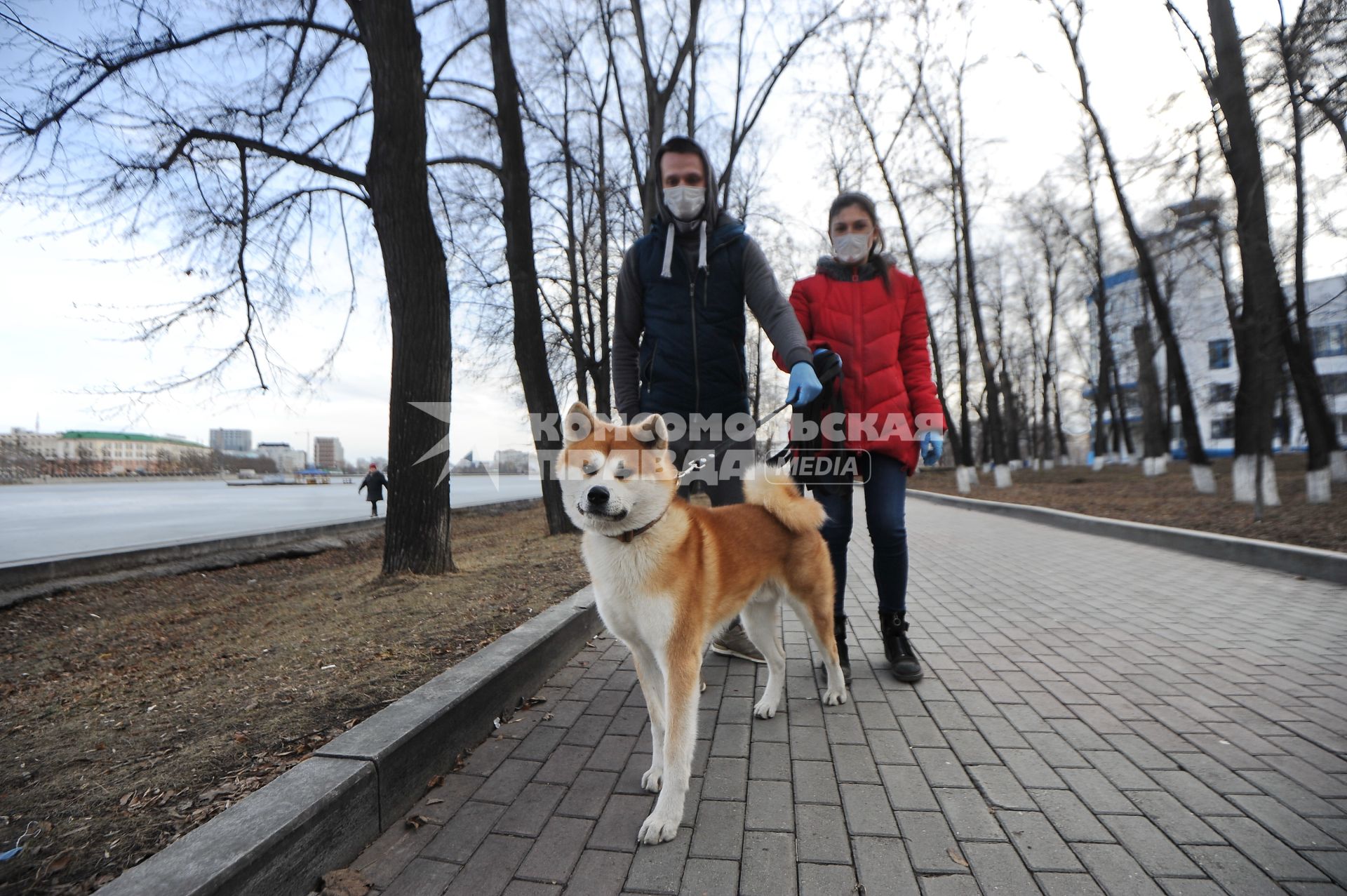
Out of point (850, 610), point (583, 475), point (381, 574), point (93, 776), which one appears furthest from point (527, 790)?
point (381, 574)

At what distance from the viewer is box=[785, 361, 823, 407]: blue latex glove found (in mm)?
3266

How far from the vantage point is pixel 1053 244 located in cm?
2972

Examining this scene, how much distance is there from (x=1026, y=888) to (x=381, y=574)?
6.01 m

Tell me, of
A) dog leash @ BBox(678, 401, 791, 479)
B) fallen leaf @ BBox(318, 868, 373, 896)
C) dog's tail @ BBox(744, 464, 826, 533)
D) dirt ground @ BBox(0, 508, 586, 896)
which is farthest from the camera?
dog's tail @ BBox(744, 464, 826, 533)

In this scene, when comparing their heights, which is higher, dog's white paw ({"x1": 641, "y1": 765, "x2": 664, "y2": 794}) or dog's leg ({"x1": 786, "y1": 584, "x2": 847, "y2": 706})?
dog's leg ({"x1": 786, "y1": 584, "x2": 847, "y2": 706})

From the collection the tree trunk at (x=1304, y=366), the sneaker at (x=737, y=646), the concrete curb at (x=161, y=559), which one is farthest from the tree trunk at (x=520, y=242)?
the tree trunk at (x=1304, y=366)

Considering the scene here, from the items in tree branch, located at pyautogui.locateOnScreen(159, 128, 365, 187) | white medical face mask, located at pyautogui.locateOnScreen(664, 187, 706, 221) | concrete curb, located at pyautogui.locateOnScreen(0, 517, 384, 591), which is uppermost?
tree branch, located at pyautogui.locateOnScreen(159, 128, 365, 187)

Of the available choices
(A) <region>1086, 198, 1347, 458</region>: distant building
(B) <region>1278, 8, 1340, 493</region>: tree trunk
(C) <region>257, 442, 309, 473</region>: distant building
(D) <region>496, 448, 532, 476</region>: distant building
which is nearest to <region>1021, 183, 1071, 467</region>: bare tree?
(A) <region>1086, 198, 1347, 458</region>: distant building

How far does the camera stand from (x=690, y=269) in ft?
11.6

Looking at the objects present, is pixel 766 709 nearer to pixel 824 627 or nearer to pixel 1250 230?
pixel 824 627

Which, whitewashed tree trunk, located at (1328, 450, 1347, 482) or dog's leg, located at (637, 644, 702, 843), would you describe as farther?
whitewashed tree trunk, located at (1328, 450, 1347, 482)

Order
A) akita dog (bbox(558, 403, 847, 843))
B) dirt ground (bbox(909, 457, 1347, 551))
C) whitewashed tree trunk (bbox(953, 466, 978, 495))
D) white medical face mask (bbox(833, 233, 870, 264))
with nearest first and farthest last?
akita dog (bbox(558, 403, 847, 843)) < white medical face mask (bbox(833, 233, 870, 264)) < dirt ground (bbox(909, 457, 1347, 551)) < whitewashed tree trunk (bbox(953, 466, 978, 495))

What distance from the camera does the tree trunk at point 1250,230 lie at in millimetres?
9586

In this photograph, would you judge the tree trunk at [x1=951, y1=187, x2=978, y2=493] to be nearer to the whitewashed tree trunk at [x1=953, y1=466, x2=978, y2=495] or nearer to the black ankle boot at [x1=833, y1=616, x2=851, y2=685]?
the whitewashed tree trunk at [x1=953, y1=466, x2=978, y2=495]
